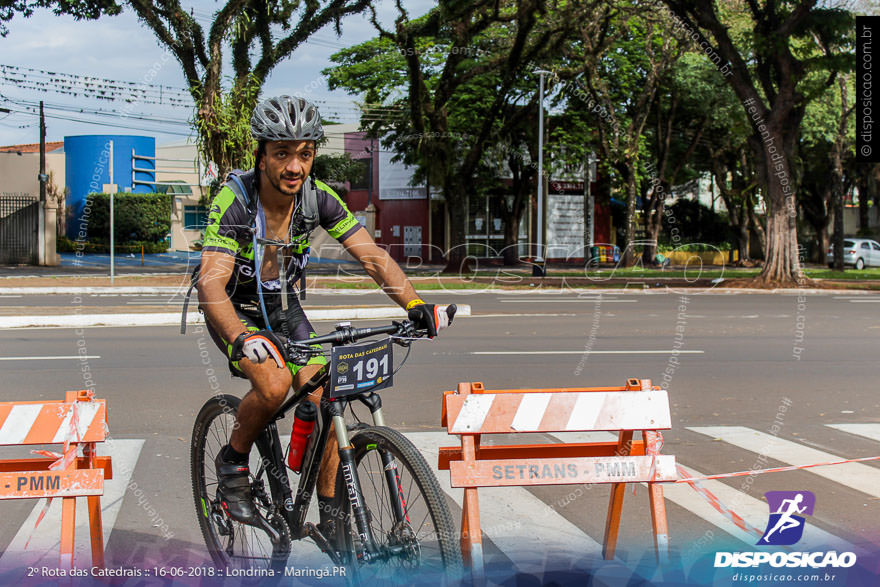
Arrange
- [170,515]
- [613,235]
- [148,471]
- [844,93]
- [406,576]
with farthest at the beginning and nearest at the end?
[613,235] → [844,93] → [148,471] → [170,515] → [406,576]

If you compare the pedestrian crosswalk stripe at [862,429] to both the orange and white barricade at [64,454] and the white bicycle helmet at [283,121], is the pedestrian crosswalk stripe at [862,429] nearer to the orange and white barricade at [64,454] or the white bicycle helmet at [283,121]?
the white bicycle helmet at [283,121]

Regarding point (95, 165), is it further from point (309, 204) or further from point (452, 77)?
point (309, 204)

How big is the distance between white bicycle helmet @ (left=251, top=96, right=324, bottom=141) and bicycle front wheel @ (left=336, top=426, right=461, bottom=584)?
3.98 ft

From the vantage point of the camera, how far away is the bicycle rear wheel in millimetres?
3670

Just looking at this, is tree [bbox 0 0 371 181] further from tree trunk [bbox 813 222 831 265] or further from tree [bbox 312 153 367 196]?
tree trunk [bbox 813 222 831 265]

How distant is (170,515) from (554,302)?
49.9 feet

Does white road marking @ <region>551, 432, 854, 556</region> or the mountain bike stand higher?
the mountain bike

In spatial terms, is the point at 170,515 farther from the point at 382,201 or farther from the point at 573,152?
the point at 382,201

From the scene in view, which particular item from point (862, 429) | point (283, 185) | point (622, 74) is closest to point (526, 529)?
point (283, 185)

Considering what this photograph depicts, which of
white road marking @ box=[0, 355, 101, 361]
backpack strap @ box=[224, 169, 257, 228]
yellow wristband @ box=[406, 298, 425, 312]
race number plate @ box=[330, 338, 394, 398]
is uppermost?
backpack strap @ box=[224, 169, 257, 228]

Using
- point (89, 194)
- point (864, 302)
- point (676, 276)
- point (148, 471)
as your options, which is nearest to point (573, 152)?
point (676, 276)

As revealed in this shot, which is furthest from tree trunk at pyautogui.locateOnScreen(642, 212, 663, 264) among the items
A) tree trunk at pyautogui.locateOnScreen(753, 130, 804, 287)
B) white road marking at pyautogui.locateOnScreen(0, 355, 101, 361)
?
white road marking at pyautogui.locateOnScreen(0, 355, 101, 361)

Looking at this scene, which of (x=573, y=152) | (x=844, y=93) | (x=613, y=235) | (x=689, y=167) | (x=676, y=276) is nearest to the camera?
(x=676, y=276)

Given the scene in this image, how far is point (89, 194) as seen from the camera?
1737 inches
